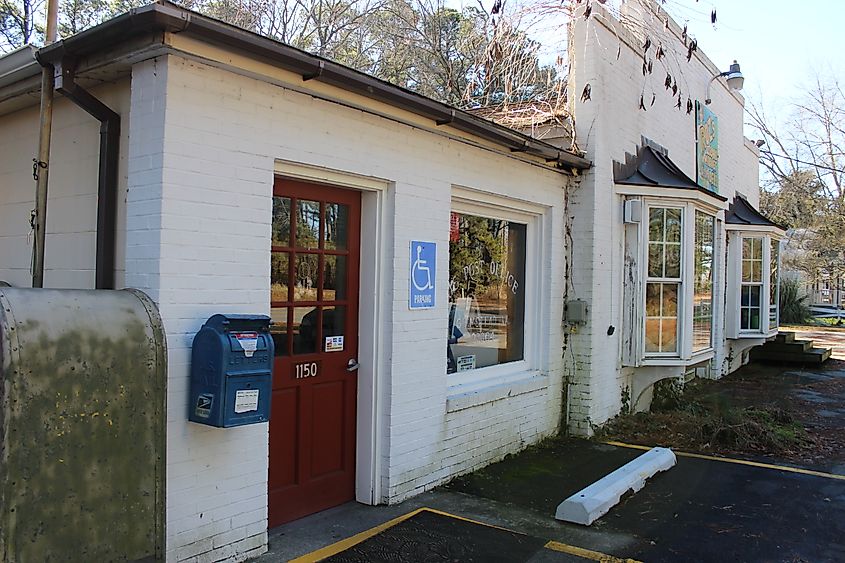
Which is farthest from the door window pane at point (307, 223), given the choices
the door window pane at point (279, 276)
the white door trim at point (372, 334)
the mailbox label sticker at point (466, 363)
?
the mailbox label sticker at point (466, 363)

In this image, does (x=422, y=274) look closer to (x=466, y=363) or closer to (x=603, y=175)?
(x=466, y=363)

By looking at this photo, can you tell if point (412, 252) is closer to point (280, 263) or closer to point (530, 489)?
point (280, 263)

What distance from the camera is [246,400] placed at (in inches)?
154

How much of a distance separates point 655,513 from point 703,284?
4.69 m

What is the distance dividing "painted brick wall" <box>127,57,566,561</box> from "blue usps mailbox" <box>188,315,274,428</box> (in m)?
0.12

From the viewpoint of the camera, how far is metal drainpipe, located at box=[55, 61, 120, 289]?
4.07 m

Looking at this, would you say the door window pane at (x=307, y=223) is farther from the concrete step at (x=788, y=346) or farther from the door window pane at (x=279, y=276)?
the concrete step at (x=788, y=346)

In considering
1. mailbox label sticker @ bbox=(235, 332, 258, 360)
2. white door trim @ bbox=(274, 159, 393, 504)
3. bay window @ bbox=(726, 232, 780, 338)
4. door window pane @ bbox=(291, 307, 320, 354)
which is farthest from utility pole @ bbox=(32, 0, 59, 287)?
bay window @ bbox=(726, 232, 780, 338)

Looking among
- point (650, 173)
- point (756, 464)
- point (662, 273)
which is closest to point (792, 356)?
point (662, 273)

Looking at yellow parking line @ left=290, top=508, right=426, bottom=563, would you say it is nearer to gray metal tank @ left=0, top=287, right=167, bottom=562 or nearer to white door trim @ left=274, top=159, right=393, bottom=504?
white door trim @ left=274, top=159, right=393, bottom=504

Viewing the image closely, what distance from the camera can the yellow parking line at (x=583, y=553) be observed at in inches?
174

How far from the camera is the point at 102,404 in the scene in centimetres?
330

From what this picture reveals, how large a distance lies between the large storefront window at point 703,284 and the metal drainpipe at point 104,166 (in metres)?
6.97

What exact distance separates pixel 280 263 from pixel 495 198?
A: 2.71 meters
